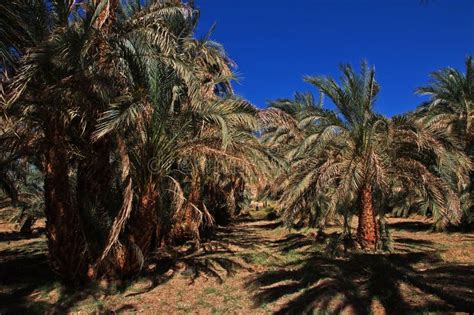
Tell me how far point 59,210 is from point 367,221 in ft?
28.7

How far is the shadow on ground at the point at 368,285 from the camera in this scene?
673 cm

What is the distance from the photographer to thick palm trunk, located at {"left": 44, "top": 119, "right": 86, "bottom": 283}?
8.53 m

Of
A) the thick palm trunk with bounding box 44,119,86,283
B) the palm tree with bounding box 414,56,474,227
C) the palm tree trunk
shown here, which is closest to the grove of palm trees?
the thick palm trunk with bounding box 44,119,86,283

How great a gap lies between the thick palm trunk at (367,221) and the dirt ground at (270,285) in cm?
69

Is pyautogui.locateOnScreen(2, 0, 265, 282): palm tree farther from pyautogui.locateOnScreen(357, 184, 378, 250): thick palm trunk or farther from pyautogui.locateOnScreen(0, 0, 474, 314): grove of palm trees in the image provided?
pyautogui.locateOnScreen(357, 184, 378, 250): thick palm trunk

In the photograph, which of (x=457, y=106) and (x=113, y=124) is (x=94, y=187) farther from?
(x=457, y=106)

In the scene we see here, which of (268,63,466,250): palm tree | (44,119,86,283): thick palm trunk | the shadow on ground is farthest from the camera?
(268,63,466,250): palm tree

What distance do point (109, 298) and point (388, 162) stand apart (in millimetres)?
8490

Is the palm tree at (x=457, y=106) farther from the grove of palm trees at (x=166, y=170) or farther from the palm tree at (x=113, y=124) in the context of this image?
the palm tree at (x=113, y=124)

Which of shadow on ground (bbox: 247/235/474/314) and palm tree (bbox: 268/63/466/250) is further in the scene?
palm tree (bbox: 268/63/466/250)

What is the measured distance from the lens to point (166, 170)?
372 inches

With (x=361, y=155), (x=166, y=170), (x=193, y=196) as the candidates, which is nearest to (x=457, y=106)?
(x=361, y=155)

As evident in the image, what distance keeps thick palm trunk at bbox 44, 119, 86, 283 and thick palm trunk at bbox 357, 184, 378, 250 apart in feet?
26.6

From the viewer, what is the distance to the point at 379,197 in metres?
13.3
